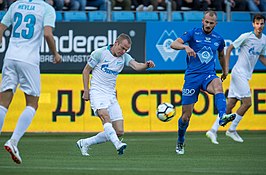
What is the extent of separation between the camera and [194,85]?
13.8 meters

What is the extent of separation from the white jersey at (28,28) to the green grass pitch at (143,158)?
1457 millimetres

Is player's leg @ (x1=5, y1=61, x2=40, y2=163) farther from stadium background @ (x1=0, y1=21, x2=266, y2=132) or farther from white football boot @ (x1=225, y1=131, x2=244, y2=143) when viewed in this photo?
stadium background @ (x1=0, y1=21, x2=266, y2=132)

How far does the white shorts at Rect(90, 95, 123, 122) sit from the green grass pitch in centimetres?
64

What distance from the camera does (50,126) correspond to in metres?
19.8

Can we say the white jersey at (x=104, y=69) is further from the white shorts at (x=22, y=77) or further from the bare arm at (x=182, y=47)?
the white shorts at (x=22, y=77)

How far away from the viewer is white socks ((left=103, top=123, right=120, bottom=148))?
12328 millimetres

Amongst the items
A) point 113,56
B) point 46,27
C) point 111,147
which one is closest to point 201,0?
point 111,147

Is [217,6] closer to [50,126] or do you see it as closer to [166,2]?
[166,2]

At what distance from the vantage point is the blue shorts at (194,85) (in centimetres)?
1370

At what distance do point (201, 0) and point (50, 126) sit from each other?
725 cm

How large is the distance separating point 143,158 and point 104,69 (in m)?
1.53

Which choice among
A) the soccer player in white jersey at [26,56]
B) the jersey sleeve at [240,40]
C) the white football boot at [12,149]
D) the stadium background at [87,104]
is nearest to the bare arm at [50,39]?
the soccer player in white jersey at [26,56]

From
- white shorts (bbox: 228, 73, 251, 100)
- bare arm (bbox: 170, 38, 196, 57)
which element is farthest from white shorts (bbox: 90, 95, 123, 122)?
white shorts (bbox: 228, 73, 251, 100)

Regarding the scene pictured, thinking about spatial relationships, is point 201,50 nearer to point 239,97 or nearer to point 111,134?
point 111,134
